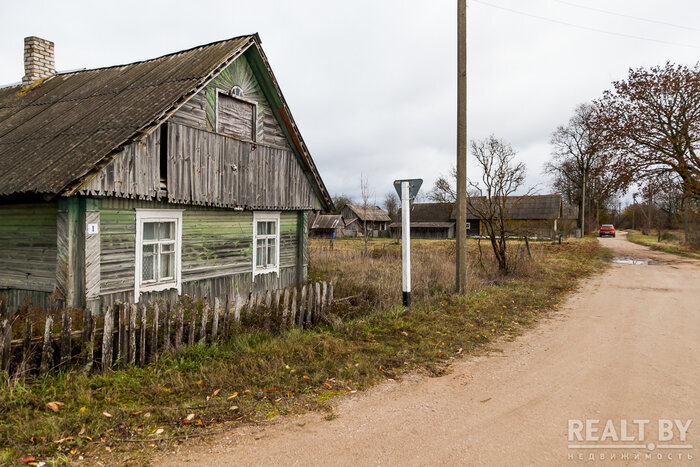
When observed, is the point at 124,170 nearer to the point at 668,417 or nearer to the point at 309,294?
the point at 309,294

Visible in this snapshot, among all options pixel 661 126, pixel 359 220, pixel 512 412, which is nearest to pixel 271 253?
pixel 512 412

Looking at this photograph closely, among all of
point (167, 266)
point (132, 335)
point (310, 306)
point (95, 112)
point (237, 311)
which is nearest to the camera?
point (132, 335)

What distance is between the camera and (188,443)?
3650mm

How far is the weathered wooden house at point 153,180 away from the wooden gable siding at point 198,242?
0.03m

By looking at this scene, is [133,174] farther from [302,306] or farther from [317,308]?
[317,308]

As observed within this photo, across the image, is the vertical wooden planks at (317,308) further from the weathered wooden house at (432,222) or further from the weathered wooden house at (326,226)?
the weathered wooden house at (326,226)

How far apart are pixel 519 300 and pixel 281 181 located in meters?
6.73

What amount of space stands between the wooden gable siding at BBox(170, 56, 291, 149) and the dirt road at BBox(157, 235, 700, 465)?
6849 mm

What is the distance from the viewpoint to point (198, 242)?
30.9 feet

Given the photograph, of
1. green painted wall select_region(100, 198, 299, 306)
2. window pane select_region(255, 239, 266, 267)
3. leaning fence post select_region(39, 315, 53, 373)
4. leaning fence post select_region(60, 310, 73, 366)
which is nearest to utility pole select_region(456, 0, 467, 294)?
green painted wall select_region(100, 198, 299, 306)

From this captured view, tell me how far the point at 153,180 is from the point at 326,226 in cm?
4725

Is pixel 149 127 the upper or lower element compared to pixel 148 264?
upper

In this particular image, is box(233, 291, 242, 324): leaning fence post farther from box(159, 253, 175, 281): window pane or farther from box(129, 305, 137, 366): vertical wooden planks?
box(159, 253, 175, 281): window pane

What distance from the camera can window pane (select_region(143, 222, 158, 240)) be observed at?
834 centimetres
